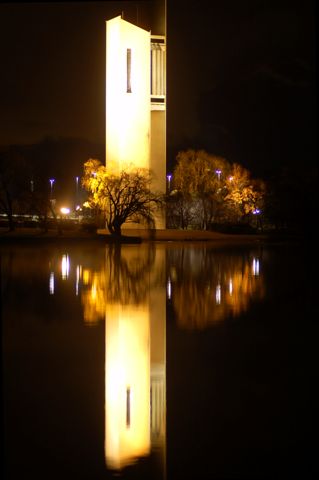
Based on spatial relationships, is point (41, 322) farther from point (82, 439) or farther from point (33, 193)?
point (33, 193)

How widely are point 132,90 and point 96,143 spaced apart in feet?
118

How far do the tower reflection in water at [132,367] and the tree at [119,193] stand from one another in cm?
2317

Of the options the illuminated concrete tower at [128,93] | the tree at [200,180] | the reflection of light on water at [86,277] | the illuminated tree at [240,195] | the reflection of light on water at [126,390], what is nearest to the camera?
the reflection of light on water at [126,390]

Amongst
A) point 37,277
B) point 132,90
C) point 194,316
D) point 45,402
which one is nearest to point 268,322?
point 194,316

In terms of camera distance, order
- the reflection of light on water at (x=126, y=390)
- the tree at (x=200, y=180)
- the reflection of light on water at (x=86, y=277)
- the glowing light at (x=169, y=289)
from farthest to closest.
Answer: the tree at (x=200, y=180) → the reflection of light on water at (x=86, y=277) → the glowing light at (x=169, y=289) → the reflection of light on water at (x=126, y=390)

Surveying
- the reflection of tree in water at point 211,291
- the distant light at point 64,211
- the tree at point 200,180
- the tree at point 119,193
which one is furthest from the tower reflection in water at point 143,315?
the distant light at point 64,211

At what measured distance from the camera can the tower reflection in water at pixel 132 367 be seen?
4320 millimetres

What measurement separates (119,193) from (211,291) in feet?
83.6

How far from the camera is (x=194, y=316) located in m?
9.38

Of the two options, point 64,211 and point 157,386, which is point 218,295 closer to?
point 157,386

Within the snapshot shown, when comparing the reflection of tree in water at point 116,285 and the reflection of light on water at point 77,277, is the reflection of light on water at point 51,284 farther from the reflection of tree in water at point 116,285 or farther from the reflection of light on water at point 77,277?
the reflection of tree in water at point 116,285

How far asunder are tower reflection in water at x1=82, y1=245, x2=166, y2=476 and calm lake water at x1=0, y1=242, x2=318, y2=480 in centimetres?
1

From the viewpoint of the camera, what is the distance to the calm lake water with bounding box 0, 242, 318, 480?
13.1 feet

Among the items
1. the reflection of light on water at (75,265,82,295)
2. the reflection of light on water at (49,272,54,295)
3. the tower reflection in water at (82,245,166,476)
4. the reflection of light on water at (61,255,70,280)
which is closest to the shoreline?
the reflection of light on water at (61,255,70,280)
